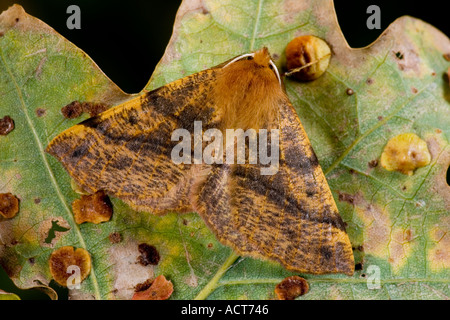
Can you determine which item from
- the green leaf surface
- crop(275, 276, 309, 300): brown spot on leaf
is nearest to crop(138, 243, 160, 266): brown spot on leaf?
the green leaf surface

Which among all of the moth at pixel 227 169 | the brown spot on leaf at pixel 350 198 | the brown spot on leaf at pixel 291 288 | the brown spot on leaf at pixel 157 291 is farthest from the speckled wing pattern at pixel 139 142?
the brown spot on leaf at pixel 350 198

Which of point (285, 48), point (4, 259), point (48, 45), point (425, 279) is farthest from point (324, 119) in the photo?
point (4, 259)

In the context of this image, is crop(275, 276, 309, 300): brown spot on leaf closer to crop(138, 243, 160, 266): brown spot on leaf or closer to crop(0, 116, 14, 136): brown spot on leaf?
crop(138, 243, 160, 266): brown spot on leaf

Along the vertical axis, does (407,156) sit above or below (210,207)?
above

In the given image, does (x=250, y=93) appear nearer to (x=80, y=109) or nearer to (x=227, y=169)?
(x=227, y=169)

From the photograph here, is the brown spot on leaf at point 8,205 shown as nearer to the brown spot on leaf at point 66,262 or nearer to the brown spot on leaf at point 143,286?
the brown spot on leaf at point 66,262

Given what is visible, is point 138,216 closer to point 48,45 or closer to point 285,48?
point 48,45
